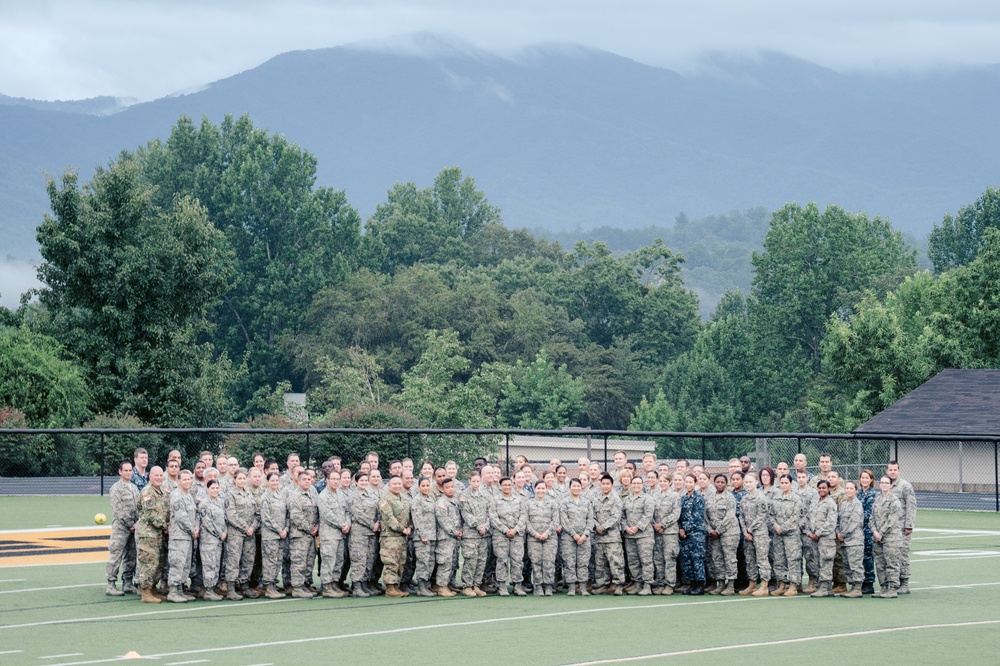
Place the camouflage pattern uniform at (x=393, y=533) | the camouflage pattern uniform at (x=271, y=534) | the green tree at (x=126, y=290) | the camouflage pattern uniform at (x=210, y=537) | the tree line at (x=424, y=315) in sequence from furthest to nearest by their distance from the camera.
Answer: the tree line at (x=424, y=315), the green tree at (x=126, y=290), the camouflage pattern uniform at (x=393, y=533), the camouflage pattern uniform at (x=271, y=534), the camouflage pattern uniform at (x=210, y=537)

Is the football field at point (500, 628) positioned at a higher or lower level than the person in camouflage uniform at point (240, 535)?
lower

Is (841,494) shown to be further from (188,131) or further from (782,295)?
(188,131)

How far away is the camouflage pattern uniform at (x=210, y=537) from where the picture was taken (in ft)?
59.3

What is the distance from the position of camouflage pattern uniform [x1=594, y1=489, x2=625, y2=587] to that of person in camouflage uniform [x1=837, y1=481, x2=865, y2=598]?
265cm

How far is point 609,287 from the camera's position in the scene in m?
99.1

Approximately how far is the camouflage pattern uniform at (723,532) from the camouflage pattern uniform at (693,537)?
105 millimetres

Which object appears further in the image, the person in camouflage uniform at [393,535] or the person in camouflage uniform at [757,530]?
the person in camouflage uniform at [757,530]

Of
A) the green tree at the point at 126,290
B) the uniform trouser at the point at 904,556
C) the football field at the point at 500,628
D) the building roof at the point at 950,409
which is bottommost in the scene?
the football field at the point at 500,628

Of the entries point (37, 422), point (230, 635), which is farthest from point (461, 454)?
point (230, 635)

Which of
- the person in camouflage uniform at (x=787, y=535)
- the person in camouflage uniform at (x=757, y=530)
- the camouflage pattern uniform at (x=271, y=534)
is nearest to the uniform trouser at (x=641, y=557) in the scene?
the person in camouflage uniform at (x=757, y=530)

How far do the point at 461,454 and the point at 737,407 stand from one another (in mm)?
49167

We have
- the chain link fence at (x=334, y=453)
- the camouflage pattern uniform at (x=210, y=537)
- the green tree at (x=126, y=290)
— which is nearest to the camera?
the camouflage pattern uniform at (x=210, y=537)

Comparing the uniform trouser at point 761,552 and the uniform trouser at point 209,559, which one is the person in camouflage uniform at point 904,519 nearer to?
the uniform trouser at point 761,552

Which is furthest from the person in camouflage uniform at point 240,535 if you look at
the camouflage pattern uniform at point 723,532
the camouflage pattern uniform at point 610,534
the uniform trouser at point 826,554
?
the uniform trouser at point 826,554
